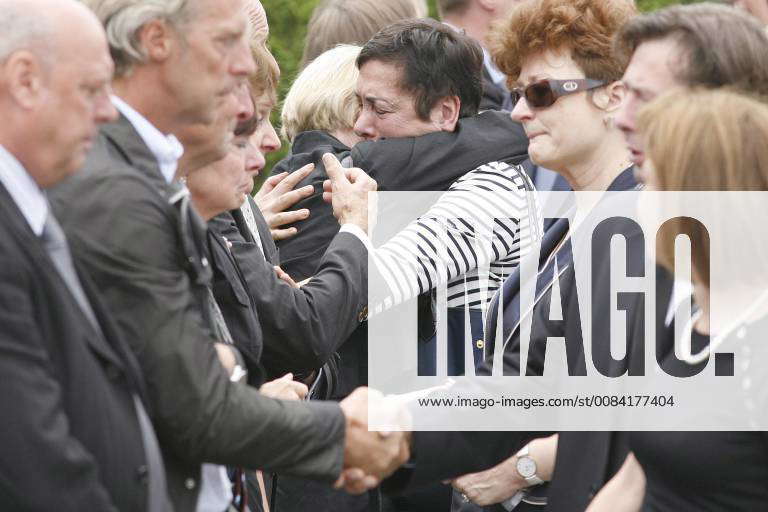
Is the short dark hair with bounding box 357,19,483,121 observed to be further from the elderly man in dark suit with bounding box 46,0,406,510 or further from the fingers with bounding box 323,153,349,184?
the elderly man in dark suit with bounding box 46,0,406,510

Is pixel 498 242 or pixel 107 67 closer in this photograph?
pixel 107 67

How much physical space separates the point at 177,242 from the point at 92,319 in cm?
30

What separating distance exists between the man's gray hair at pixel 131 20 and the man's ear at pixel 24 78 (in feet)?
1.54

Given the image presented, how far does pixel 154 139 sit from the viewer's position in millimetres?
2980

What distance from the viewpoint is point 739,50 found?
3.15m

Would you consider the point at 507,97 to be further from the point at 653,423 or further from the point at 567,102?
the point at 653,423

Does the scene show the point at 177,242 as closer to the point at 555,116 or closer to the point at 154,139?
the point at 154,139

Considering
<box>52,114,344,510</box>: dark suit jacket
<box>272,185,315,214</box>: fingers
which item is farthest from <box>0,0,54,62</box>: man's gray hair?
<box>272,185,315,214</box>: fingers

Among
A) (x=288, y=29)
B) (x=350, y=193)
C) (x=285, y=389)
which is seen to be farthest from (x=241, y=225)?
(x=288, y=29)

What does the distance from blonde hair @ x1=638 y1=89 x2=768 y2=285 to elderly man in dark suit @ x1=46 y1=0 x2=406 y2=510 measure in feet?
3.35

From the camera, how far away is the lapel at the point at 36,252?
247cm

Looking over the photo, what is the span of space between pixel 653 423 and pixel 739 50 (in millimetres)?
1011

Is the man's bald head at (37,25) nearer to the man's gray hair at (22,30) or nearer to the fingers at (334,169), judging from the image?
the man's gray hair at (22,30)

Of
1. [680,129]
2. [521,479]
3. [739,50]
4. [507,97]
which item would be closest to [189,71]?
[680,129]
